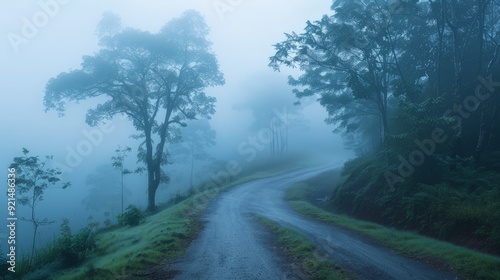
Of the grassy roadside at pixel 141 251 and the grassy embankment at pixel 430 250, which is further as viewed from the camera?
the grassy roadside at pixel 141 251

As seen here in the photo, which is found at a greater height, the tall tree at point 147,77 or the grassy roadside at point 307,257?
the tall tree at point 147,77

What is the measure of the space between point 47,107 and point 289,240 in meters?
20.5

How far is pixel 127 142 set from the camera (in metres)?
122

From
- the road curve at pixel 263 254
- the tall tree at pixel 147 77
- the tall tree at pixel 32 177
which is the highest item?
the tall tree at pixel 147 77

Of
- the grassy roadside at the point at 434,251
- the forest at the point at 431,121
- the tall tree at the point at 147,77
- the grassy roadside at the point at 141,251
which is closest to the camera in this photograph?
the grassy roadside at the point at 434,251

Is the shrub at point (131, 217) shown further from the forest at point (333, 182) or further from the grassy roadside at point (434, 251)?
the grassy roadside at point (434, 251)

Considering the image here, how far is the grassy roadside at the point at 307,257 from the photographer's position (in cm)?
822

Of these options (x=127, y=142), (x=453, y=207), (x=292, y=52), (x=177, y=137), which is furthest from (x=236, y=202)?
(x=127, y=142)

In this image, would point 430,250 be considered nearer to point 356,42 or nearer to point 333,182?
point 356,42

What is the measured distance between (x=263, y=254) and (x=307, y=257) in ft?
4.90

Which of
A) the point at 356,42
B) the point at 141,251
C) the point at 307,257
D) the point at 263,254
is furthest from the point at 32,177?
the point at 356,42

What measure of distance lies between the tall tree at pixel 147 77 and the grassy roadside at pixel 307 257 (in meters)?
15.2

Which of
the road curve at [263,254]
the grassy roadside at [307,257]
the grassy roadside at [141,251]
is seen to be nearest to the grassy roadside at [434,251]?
the road curve at [263,254]

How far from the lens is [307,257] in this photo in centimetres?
982
